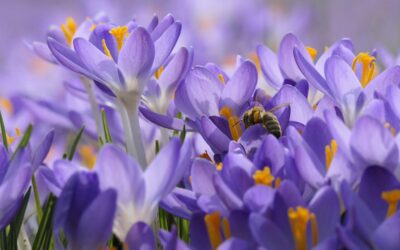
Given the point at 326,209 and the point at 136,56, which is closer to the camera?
the point at 326,209

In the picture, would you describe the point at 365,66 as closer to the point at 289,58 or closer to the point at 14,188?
the point at 289,58

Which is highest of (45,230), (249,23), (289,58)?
(289,58)

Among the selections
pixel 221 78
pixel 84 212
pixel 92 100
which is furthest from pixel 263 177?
pixel 92 100

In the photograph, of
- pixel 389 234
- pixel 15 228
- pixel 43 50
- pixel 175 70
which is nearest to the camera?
pixel 389 234

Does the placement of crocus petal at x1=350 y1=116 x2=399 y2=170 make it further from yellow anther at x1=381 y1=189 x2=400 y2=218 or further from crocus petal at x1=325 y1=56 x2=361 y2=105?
crocus petal at x1=325 y1=56 x2=361 y2=105

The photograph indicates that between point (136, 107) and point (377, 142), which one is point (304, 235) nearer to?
point (377, 142)

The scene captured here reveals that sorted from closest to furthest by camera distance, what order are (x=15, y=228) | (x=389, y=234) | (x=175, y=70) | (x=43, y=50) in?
(x=389, y=234) < (x=15, y=228) < (x=175, y=70) < (x=43, y=50)

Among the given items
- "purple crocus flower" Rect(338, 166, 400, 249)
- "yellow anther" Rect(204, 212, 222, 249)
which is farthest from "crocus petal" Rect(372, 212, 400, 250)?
"yellow anther" Rect(204, 212, 222, 249)

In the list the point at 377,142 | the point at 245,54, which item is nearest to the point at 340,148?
the point at 377,142
